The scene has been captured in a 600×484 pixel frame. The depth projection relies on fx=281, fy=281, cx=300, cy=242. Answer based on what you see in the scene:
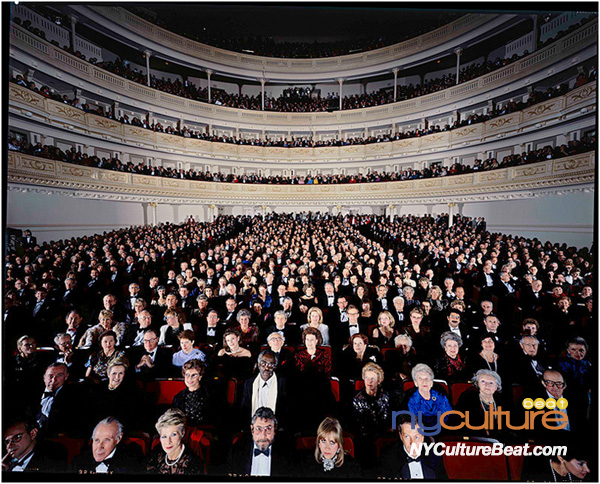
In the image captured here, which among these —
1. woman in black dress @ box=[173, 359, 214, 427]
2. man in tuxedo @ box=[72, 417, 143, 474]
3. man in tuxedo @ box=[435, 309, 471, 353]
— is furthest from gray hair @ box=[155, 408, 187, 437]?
man in tuxedo @ box=[435, 309, 471, 353]

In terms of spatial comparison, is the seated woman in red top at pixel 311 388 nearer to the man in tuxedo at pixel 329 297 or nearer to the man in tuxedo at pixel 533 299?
the man in tuxedo at pixel 329 297

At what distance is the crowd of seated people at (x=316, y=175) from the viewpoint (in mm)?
6368

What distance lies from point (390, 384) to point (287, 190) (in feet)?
55.0

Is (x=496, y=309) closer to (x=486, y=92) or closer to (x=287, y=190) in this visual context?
(x=486, y=92)

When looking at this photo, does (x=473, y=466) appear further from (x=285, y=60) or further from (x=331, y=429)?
(x=285, y=60)

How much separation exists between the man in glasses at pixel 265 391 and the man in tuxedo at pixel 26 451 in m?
1.70

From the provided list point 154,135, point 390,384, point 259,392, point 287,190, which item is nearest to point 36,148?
point 259,392

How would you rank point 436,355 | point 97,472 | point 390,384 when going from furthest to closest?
point 436,355
point 390,384
point 97,472

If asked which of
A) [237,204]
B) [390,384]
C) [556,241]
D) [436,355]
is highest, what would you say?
[237,204]

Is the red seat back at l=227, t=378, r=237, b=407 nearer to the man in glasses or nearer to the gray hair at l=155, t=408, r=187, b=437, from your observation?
the man in glasses

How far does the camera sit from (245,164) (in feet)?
63.1

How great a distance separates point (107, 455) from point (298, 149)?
19.3 m

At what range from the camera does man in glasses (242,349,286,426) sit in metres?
2.59

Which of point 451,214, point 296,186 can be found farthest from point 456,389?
point 296,186
